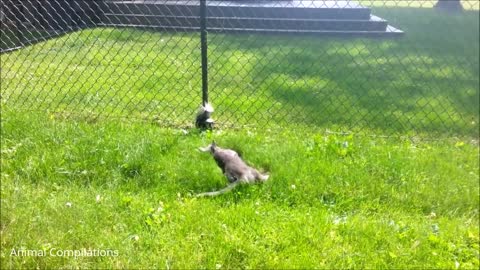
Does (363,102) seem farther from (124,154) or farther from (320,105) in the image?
(124,154)

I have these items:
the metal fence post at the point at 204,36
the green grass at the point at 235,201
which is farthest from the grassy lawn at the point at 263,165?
the metal fence post at the point at 204,36

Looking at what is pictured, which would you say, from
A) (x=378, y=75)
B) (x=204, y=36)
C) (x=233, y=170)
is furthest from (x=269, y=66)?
(x=233, y=170)

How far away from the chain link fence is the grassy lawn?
0.03 metres

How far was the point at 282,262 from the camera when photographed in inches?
84.7

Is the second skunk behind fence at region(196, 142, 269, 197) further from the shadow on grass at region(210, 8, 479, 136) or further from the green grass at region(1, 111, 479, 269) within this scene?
the shadow on grass at region(210, 8, 479, 136)

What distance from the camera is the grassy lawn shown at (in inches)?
88.4

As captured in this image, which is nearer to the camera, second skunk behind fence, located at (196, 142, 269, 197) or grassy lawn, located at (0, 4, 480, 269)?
grassy lawn, located at (0, 4, 480, 269)

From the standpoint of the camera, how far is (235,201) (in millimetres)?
2676

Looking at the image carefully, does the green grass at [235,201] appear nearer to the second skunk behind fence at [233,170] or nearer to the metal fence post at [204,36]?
the second skunk behind fence at [233,170]

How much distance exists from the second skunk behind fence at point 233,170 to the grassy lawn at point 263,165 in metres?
0.07

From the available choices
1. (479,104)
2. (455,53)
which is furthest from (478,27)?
(479,104)

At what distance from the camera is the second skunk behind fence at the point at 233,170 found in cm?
276

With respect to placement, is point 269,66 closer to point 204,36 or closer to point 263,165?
point 204,36

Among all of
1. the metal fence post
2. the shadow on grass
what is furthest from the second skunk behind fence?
the shadow on grass
